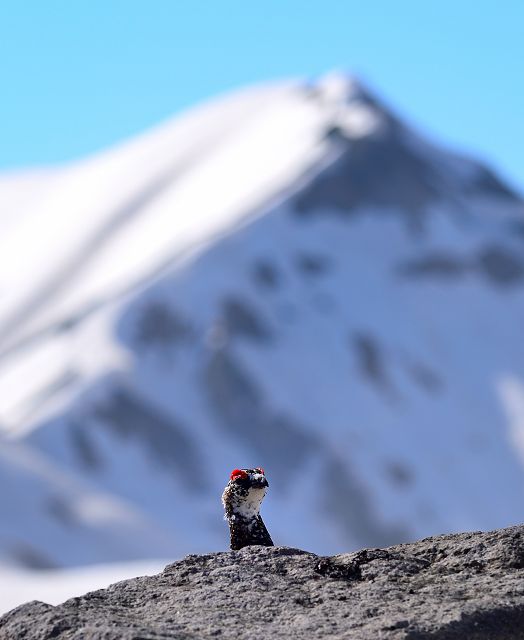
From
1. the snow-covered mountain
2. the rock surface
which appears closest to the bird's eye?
the rock surface

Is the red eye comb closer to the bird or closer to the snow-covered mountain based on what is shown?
the bird

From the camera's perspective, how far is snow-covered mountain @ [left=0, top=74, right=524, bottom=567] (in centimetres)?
11181

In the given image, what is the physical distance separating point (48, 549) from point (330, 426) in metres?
42.3

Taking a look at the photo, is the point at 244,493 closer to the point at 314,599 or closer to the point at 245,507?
the point at 245,507

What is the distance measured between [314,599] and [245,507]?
1.19 meters

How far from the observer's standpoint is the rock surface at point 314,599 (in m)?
5.14

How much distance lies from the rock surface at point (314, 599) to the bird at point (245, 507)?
51 cm

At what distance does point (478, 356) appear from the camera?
135500mm

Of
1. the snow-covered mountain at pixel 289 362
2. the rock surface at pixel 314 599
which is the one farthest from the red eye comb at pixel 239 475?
the snow-covered mountain at pixel 289 362

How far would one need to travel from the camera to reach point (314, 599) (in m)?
5.58

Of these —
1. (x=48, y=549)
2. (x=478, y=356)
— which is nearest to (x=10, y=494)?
(x=48, y=549)

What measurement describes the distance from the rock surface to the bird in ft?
1.66

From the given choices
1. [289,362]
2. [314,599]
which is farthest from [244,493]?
[289,362]

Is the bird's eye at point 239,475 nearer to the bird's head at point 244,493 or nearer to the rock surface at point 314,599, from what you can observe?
the bird's head at point 244,493
